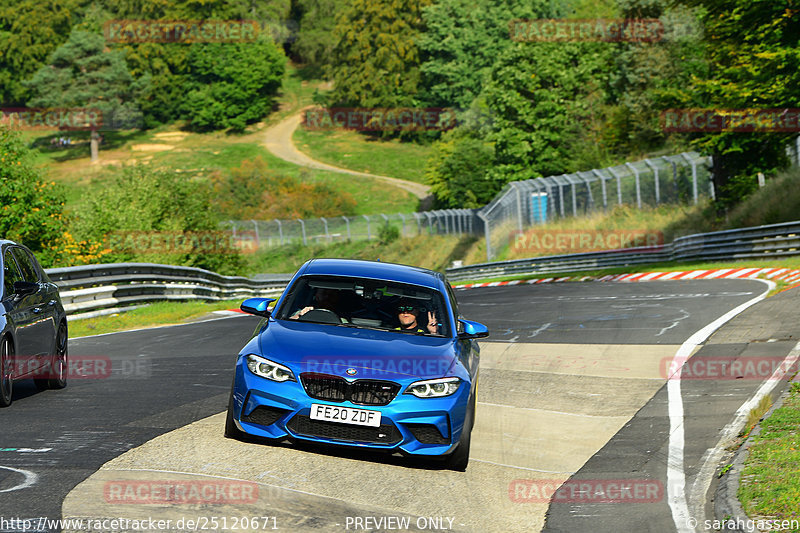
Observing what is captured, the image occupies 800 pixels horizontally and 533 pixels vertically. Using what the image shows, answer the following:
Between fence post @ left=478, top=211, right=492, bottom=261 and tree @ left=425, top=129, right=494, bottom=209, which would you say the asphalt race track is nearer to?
fence post @ left=478, top=211, right=492, bottom=261

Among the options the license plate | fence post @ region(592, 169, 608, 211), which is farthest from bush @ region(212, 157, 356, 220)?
the license plate

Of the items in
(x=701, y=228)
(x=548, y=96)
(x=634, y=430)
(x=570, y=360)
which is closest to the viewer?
(x=634, y=430)

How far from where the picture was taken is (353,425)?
7.40 m

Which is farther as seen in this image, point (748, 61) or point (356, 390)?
point (748, 61)

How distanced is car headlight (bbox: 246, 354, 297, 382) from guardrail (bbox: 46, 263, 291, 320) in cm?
1174

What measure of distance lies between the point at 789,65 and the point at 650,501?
24.6 m

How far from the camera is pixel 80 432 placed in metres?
8.27

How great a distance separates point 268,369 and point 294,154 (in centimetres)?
10921

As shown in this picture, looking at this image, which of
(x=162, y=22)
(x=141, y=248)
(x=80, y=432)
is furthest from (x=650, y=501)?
(x=162, y=22)

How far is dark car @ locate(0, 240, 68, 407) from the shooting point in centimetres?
953

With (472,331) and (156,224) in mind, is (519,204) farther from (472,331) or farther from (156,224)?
(472,331)

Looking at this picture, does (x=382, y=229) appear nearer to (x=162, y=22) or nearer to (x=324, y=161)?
(x=324, y=161)

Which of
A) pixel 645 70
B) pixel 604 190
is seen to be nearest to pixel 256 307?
pixel 604 190

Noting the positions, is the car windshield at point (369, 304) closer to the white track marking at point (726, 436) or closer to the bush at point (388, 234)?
the white track marking at point (726, 436)
